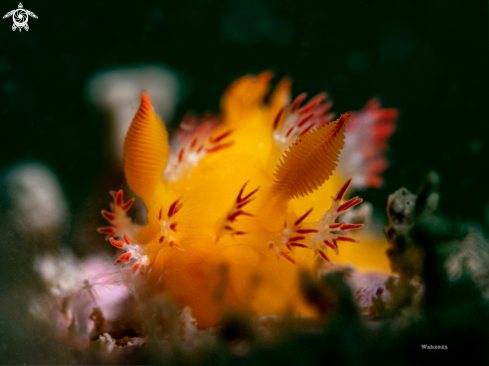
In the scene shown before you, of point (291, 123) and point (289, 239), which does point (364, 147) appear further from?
point (289, 239)

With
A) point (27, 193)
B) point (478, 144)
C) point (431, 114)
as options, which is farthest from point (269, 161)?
point (478, 144)

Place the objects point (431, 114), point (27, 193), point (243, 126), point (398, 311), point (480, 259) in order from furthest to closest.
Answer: point (431, 114) → point (243, 126) → point (27, 193) → point (480, 259) → point (398, 311)

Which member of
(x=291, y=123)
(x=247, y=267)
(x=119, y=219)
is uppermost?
(x=291, y=123)

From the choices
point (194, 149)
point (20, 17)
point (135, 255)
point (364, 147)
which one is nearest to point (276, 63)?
point (364, 147)

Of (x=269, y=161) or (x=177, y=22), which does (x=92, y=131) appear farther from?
(x=269, y=161)

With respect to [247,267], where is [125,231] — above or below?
above

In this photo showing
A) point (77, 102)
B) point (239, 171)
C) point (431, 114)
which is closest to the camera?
point (239, 171)
